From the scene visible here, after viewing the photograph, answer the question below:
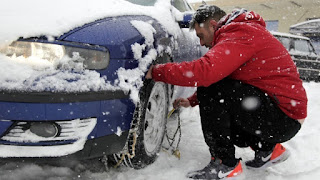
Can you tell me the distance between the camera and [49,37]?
4.37ft

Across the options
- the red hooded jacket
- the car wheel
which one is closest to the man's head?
the red hooded jacket

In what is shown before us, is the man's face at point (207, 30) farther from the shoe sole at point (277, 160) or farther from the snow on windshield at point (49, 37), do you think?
the shoe sole at point (277, 160)

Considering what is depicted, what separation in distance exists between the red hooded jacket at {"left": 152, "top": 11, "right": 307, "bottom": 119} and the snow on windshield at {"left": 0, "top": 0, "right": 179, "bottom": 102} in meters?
0.25

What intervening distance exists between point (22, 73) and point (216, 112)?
3.62 ft

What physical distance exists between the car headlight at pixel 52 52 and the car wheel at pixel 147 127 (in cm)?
35

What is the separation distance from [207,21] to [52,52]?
1.05 meters

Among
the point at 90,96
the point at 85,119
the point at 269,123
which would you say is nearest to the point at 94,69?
the point at 90,96

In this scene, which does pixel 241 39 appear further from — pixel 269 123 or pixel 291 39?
pixel 291 39

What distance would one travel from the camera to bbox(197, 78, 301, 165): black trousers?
177 cm

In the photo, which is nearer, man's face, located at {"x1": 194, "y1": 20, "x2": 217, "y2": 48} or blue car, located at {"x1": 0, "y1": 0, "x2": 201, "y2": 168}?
blue car, located at {"x1": 0, "y1": 0, "x2": 201, "y2": 168}

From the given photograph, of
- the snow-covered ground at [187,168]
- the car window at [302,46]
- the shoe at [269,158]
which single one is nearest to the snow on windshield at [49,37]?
the snow-covered ground at [187,168]

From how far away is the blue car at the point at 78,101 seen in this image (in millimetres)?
1306

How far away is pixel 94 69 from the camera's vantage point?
1.40 m

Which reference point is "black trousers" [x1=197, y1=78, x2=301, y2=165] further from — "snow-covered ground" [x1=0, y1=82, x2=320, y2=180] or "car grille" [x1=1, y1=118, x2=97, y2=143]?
"car grille" [x1=1, y1=118, x2=97, y2=143]
